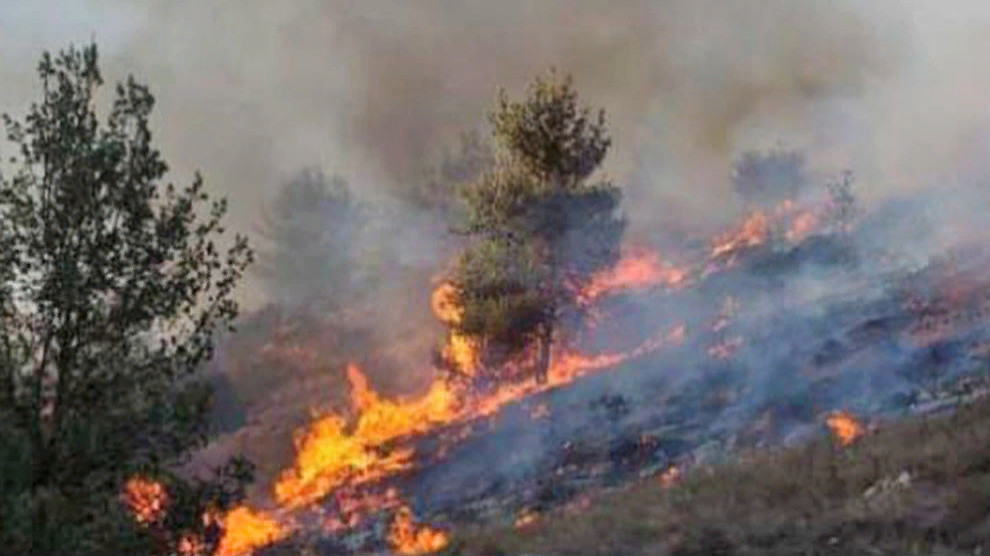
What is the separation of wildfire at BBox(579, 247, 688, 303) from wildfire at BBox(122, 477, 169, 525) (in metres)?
46.5

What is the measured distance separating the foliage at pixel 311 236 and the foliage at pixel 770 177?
29278 mm

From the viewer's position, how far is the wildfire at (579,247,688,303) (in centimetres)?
7075

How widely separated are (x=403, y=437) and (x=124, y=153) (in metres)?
35.8

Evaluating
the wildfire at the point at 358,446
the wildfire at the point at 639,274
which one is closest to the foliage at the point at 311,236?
the wildfire at the point at 639,274

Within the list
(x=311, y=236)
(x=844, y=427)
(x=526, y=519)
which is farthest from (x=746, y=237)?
(x=526, y=519)

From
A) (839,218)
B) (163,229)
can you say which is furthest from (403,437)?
(163,229)

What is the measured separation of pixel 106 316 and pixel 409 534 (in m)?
20.3

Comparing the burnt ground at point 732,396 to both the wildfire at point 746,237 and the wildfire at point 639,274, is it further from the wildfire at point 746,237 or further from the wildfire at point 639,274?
the wildfire at point 746,237

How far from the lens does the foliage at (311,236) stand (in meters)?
96.2

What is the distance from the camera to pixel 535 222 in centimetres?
4991

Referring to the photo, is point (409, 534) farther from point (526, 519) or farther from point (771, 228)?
point (771, 228)

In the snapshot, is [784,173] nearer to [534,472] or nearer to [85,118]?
[534,472]

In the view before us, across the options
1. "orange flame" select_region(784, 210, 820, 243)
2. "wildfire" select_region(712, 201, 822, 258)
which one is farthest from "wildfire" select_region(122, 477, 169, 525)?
"orange flame" select_region(784, 210, 820, 243)

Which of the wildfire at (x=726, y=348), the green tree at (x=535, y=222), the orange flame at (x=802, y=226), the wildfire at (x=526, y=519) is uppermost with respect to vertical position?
the orange flame at (x=802, y=226)
